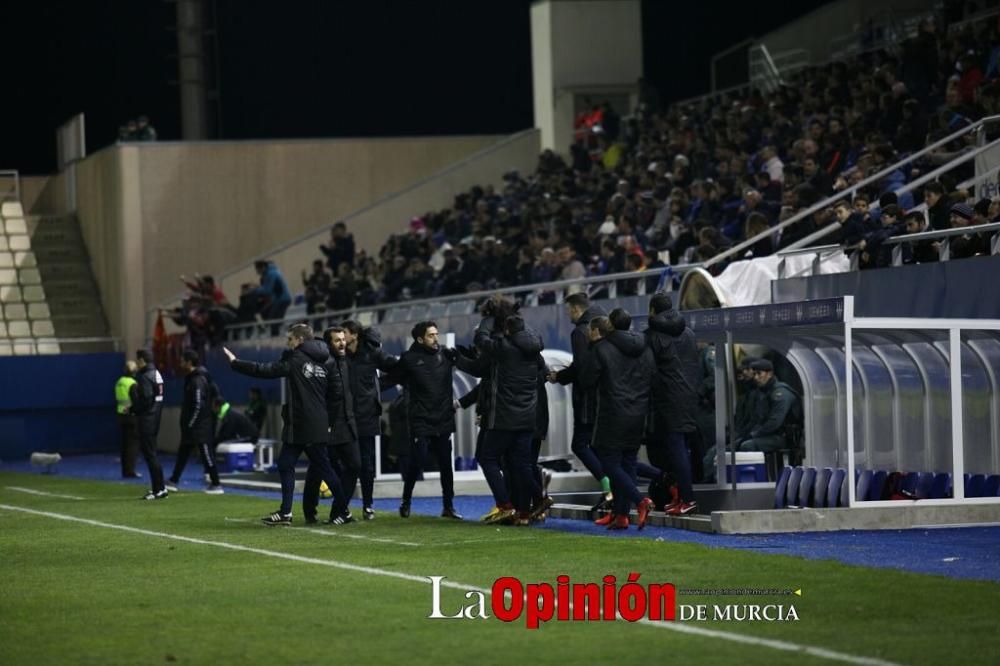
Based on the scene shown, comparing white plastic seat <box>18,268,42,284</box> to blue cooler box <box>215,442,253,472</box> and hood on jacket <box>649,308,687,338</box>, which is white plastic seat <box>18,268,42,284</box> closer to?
blue cooler box <box>215,442,253,472</box>

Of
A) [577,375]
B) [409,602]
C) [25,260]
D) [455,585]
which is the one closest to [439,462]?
[577,375]

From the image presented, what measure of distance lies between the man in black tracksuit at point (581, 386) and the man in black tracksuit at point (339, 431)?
81.9 inches

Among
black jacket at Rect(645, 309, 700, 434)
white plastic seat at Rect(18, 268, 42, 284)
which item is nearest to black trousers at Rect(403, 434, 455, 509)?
black jacket at Rect(645, 309, 700, 434)

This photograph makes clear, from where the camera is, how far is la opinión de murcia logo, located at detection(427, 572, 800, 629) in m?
10.5

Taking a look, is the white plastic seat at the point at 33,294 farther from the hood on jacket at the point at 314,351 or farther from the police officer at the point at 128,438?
the hood on jacket at the point at 314,351

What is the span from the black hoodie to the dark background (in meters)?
30.4

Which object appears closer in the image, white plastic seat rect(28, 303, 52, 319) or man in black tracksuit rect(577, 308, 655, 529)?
man in black tracksuit rect(577, 308, 655, 529)

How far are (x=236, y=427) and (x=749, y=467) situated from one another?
1481 cm

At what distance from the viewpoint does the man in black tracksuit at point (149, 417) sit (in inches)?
956

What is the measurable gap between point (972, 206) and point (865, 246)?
117cm

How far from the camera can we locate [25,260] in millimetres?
45719

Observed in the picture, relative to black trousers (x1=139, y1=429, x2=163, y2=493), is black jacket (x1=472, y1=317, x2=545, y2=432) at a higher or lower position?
higher

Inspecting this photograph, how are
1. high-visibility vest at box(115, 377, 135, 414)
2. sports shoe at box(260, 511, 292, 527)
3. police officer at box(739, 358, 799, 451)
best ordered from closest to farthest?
1. sports shoe at box(260, 511, 292, 527)
2. police officer at box(739, 358, 799, 451)
3. high-visibility vest at box(115, 377, 135, 414)

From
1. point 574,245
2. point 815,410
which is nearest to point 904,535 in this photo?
point 815,410
